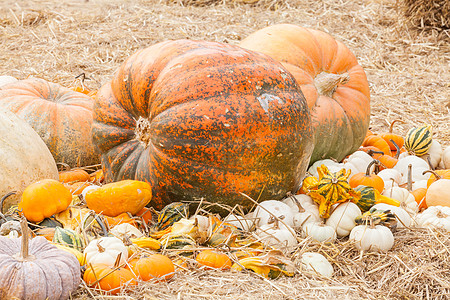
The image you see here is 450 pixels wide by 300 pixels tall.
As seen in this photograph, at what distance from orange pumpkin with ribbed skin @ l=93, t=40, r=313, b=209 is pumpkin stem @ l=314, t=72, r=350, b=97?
0.59m

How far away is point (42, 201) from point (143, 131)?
32.2 inches

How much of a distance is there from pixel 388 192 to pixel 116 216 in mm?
1746

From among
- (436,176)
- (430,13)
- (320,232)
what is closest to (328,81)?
(436,176)

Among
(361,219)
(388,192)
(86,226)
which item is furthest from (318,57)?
(86,226)

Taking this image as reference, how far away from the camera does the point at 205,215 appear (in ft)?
11.1

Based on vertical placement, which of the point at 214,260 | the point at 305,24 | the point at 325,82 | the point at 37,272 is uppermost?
the point at 325,82

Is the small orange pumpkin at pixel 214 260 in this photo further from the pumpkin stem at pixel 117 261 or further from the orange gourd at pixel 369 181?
the orange gourd at pixel 369 181

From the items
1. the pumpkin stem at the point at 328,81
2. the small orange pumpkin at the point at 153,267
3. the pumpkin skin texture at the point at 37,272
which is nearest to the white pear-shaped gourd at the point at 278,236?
the small orange pumpkin at the point at 153,267

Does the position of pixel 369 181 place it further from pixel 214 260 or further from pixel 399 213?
pixel 214 260

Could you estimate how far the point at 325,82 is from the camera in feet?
13.7

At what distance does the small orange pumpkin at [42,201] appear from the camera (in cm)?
297

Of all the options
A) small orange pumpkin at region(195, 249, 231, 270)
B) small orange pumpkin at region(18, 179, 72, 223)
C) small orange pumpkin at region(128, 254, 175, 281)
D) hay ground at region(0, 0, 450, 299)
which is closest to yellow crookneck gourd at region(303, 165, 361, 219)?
hay ground at region(0, 0, 450, 299)

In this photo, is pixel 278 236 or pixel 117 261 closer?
A: pixel 117 261

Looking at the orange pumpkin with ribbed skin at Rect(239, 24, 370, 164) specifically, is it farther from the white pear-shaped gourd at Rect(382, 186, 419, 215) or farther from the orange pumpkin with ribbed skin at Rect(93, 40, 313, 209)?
the white pear-shaped gourd at Rect(382, 186, 419, 215)
